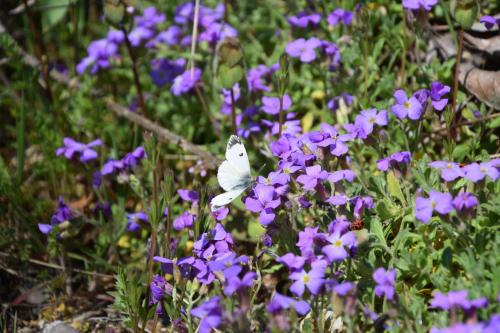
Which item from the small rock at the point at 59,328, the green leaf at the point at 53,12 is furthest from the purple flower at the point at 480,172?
A: the green leaf at the point at 53,12

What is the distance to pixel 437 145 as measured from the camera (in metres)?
4.52

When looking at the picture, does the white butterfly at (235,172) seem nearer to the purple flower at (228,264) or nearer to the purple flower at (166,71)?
the purple flower at (228,264)

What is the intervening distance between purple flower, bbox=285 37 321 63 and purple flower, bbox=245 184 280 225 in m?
1.60

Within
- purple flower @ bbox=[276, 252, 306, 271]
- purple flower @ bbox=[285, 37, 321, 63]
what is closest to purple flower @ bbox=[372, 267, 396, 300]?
purple flower @ bbox=[276, 252, 306, 271]

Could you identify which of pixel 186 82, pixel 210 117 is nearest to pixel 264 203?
pixel 210 117

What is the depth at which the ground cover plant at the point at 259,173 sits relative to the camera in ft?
10.1

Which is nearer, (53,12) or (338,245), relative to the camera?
(338,245)

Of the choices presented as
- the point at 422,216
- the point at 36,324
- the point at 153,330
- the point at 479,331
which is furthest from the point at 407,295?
the point at 36,324

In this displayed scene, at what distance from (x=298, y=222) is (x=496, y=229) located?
1.21 m

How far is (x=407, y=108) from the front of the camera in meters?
3.79

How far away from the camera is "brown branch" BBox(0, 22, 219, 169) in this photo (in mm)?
4725

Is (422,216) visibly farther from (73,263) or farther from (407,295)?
(73,263)

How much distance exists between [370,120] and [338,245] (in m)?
1.00

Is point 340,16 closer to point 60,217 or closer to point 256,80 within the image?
point 256,80
